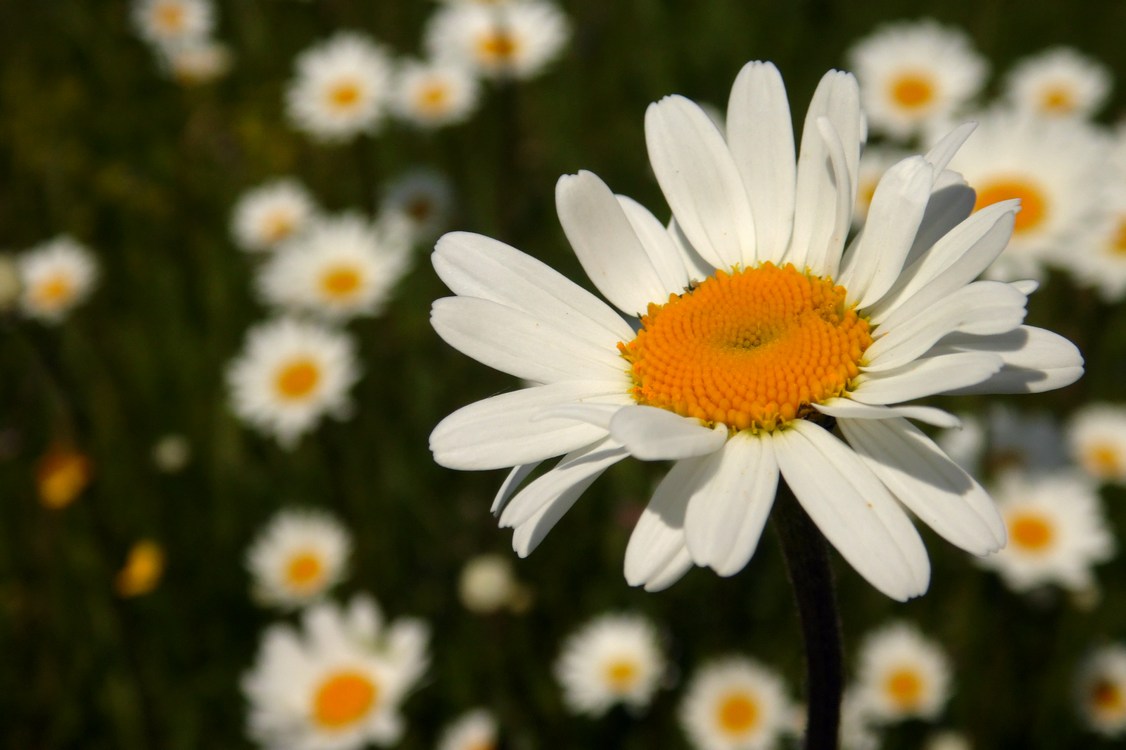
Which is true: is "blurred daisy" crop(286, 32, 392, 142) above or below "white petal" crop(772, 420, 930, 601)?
above

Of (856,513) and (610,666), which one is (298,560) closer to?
(610,666)

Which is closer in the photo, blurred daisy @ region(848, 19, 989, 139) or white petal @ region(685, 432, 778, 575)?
white petal @ region(685, 432, 778, 575)

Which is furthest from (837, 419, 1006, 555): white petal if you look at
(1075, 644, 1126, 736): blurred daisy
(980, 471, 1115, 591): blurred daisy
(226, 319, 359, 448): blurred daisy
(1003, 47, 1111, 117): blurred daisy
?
(1003, 47, 1111, 117): blurred daisy

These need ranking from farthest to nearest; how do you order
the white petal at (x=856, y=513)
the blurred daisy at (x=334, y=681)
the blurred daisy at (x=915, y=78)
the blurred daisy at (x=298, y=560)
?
1. the blurred daisy at (x=915, y=78)
2. the blurred daisy at (x=298, y=560)
3. the blurred daisy at (x=334, y=681)
4. the white petal at (x=856, y=513)

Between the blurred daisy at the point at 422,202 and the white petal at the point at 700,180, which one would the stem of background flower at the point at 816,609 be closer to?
the white petal at the point at 700,180

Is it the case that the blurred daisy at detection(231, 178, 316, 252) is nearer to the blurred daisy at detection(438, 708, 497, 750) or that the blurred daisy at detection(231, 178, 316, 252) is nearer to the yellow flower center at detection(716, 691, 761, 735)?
the blurred daisy at detection(438, 708, 497, 750)

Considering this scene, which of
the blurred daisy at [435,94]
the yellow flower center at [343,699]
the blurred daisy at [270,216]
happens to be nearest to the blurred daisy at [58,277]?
the blurred daisy at [270,216]

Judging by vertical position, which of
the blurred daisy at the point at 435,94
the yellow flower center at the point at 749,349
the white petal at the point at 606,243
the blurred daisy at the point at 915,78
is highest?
the blurred daisy at the point at 435,94
